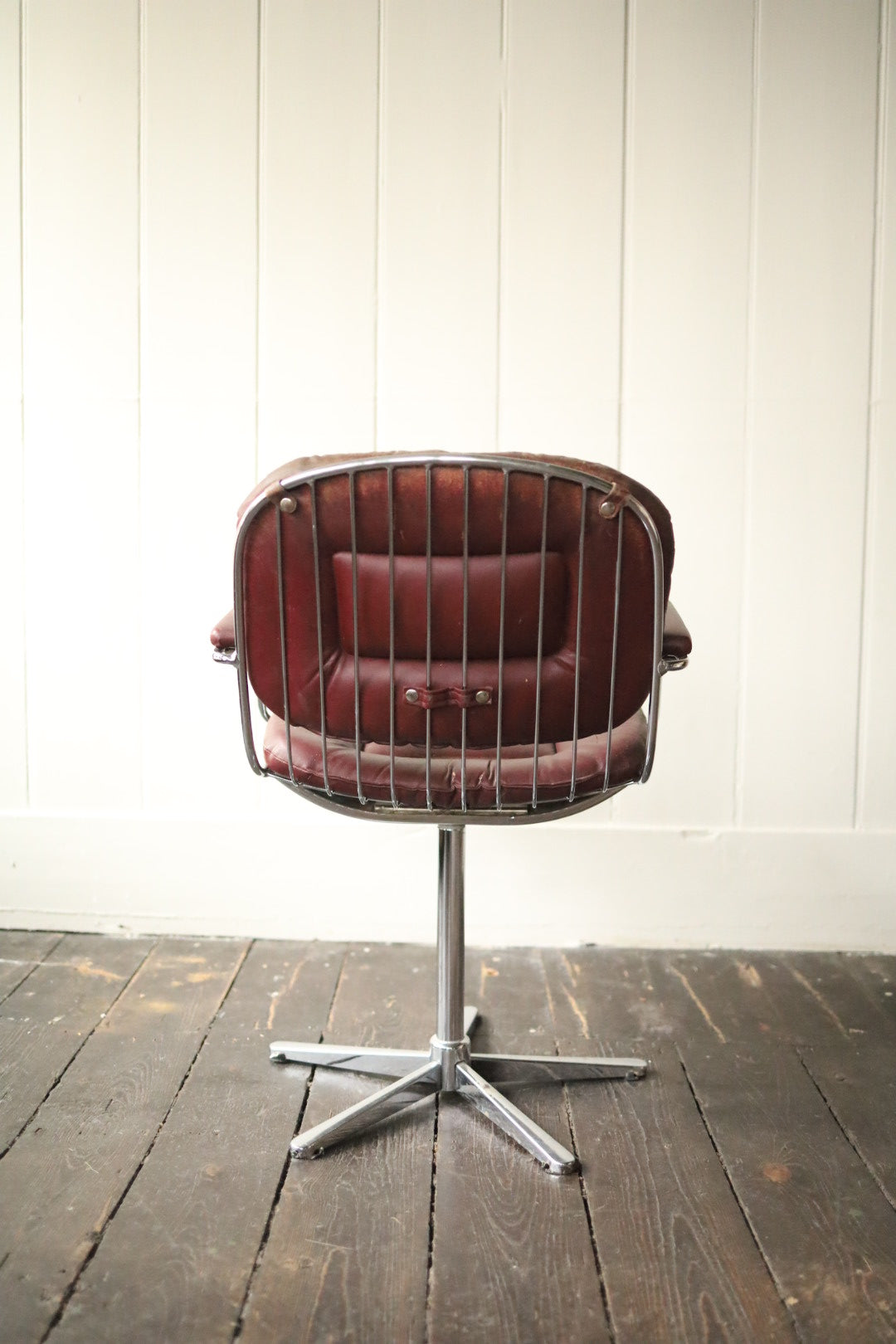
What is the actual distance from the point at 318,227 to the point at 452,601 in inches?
52.8

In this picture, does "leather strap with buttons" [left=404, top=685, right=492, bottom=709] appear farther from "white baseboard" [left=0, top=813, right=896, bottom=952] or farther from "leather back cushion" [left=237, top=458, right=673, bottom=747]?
"white baseboard" [left=0, top=813, right=896, bottom=952]

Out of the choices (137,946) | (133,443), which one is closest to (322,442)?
(133,443)

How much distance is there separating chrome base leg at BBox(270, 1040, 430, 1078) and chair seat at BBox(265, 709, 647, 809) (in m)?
0.55

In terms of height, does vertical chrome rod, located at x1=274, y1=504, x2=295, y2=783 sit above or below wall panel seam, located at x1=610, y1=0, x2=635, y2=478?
below

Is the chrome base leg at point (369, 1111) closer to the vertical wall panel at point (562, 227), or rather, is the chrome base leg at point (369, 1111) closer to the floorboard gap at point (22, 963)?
the floorboard gap at point (22, 963)

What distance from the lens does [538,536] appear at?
1.38m

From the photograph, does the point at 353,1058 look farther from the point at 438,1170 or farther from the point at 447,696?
the point at 447,696

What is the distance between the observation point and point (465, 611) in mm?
1393

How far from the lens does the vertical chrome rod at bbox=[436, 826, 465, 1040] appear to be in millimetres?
1746

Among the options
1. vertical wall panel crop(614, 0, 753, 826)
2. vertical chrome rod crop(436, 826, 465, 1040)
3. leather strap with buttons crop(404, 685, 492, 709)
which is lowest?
vertical chrome rod crop(436, 826, 465, 1040)

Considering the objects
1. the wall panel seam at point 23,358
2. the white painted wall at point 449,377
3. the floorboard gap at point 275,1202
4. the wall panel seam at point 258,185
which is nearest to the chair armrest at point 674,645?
the floorboard gap at point 275,1202

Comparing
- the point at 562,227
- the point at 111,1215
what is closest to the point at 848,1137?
the point at 111,1215

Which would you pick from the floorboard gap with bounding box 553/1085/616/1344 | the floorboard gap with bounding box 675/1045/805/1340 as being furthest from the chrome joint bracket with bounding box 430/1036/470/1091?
the floorboard gap with bounding box 675/1045/805/1340

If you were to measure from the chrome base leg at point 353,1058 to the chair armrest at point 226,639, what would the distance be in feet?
2.41
